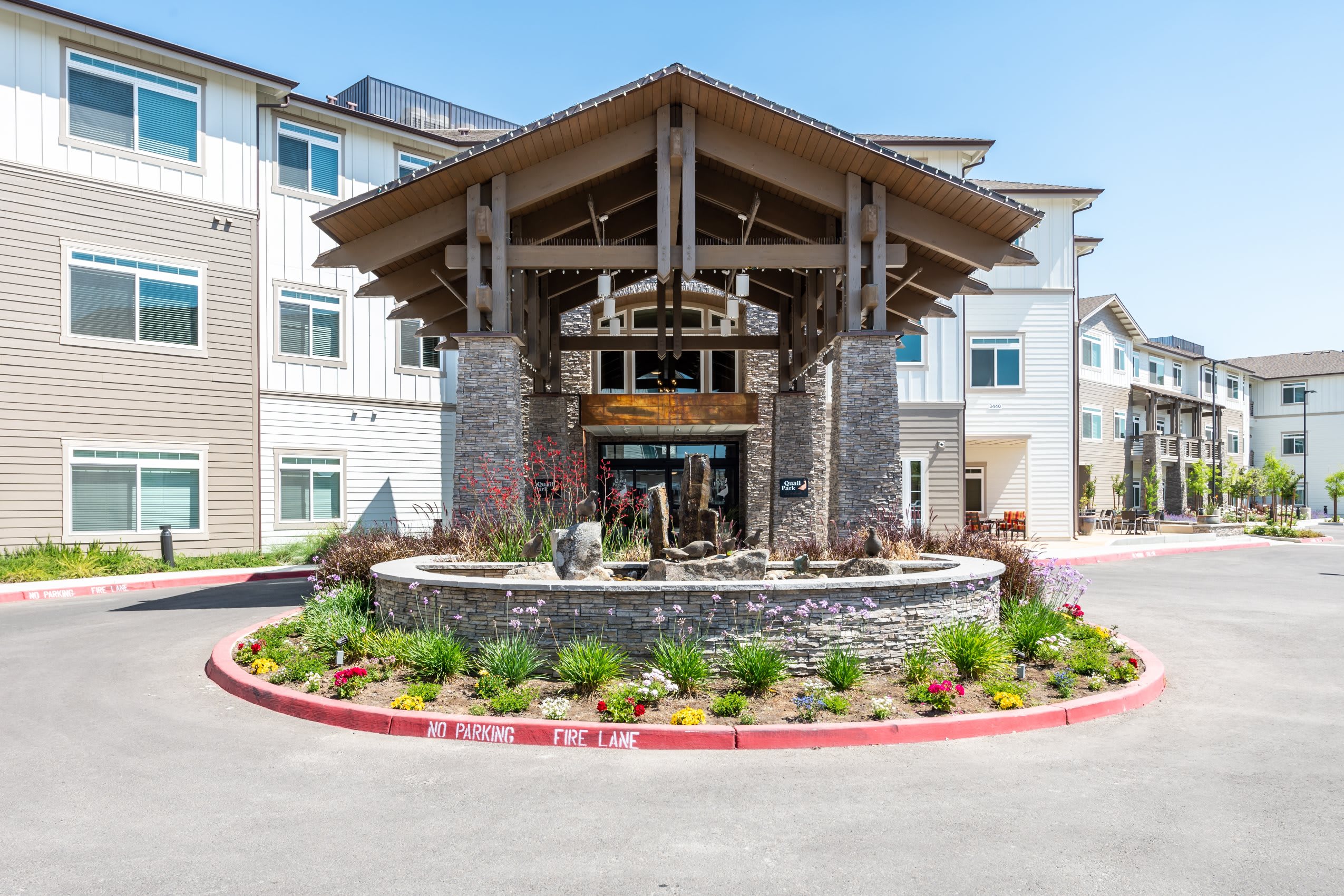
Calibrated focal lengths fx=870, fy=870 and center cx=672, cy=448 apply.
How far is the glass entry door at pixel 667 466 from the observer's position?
24719 millimetres

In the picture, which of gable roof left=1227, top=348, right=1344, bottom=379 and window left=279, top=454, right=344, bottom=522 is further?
gable roof left=1227, top=348, right=1344, bottom=379

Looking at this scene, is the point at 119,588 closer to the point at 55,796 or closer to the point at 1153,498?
the point at 55,796

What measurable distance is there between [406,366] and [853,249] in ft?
43.8

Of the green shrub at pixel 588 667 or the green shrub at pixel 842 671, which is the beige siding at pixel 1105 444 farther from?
the green shrub at pixel 588 667

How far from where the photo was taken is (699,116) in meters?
13.0

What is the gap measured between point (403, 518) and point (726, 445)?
9.01 meters

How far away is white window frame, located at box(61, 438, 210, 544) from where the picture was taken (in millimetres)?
16906

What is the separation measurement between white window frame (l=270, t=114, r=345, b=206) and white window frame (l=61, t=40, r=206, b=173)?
149cm

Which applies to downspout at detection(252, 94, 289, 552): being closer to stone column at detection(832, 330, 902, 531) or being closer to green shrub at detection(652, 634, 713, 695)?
stone column at detection(832, 330, 902, 531)

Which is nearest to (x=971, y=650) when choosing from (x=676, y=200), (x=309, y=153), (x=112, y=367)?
(x=676, y=200)

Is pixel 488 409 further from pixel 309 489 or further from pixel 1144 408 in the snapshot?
pixel 1144 408

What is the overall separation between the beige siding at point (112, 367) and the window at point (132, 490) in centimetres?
25

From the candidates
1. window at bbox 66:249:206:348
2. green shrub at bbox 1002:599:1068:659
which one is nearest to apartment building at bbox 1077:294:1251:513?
green shrub at bbox 1002:599:1068:659

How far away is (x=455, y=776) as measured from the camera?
567cm
